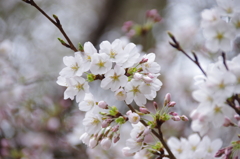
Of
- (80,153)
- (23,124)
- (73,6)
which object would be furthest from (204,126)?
(73,6)

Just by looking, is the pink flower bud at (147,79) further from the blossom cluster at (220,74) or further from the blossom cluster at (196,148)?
the blossom cluster at (196,148)

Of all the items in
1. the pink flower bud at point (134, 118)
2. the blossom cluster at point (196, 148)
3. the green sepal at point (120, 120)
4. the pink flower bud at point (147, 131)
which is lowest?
the blossom cluster at point (196, 148)

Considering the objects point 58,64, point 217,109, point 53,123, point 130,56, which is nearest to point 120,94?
point 130,56

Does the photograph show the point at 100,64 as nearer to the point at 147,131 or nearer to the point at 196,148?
the point at 147,131

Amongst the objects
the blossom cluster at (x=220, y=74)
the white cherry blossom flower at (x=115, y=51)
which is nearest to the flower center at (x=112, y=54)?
the white cherry blossom flower at (x=115, y=51)

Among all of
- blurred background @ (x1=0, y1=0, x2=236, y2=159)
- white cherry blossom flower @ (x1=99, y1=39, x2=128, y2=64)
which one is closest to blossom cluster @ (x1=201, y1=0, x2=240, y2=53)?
white cherry blossom flower @ (x1=99, y1=39, x2=128, y2=64)

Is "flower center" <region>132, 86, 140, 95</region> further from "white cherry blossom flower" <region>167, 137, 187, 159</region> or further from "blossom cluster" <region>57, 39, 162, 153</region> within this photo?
"white cherry blossom flower" <region>167, 137, 187, 159</region>

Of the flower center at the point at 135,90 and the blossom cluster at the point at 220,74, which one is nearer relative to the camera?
the blossom cluster at the point at 220,74

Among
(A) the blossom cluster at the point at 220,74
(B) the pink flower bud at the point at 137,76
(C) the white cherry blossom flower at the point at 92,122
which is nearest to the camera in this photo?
(A) the blossom cluster at the point at 220,74
